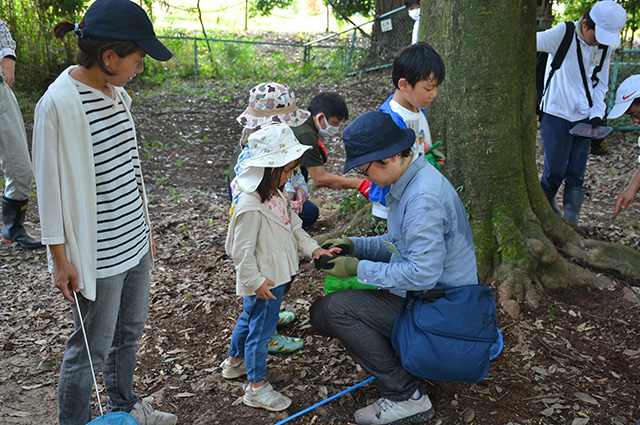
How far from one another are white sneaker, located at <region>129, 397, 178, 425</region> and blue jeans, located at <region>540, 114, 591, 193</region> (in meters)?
3.57

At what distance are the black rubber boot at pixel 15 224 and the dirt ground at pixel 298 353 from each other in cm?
10

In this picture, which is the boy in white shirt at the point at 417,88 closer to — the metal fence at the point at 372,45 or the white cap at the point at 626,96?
the white cap at the point at 626,96

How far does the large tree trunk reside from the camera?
3545mm

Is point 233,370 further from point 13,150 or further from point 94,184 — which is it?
point 13,150

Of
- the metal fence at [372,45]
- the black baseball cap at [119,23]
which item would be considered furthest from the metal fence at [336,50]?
the black baseball cap at [119,23]

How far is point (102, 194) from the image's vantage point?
2191 millimetres

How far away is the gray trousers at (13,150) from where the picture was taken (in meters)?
4.60

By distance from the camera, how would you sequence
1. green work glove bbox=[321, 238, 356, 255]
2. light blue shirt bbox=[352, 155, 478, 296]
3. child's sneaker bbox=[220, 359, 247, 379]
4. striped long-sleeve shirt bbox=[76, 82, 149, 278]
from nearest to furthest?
striped long-sleeve shirt bbox=[76, 82, 149, 278] < light blue shirt bbox=[352, 155, 478, 296] < green work glove bbox=[321, 238, 356, 255] < child's sneaker bbox=[220, 359, 247, 379]

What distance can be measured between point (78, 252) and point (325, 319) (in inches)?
49.7

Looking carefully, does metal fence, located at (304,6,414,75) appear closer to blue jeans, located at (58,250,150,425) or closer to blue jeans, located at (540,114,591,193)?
blue jeans, located at (540,114,591,193)

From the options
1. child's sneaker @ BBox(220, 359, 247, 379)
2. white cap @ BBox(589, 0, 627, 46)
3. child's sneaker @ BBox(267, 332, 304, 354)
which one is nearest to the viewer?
child's sneaker @ BBox(220, 359, 247, 379)

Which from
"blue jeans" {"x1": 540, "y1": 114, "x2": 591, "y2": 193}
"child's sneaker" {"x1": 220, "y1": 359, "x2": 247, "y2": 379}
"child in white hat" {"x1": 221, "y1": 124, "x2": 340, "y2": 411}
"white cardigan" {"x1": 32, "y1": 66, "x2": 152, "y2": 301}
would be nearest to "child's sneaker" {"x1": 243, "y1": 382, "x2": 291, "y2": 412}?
"child in white hat" {"x1": 221, "y1": 124, "x2": 340, "y2": 411}

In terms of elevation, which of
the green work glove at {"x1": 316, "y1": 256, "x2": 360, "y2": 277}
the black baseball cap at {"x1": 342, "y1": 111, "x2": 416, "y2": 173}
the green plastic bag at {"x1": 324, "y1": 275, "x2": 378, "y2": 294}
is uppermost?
the black baseball cap at {"x1": 342, "y1": 111, "x2": 416, "y2": 173}

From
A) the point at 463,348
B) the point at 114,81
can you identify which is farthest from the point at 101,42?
the point at 463,348
